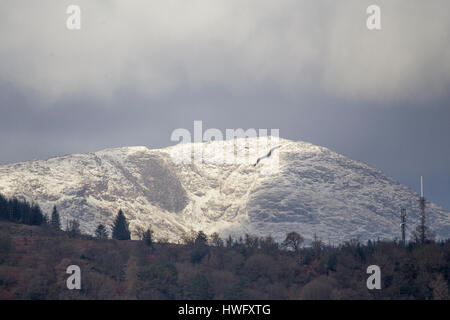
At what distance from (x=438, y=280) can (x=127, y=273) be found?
74.5 meters

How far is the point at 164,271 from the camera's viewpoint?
179 meters

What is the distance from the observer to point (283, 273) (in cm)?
18362

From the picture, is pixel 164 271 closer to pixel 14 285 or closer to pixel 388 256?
pixel 14 285

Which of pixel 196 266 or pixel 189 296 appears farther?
pixel 196 266

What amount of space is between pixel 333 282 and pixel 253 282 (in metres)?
18.9

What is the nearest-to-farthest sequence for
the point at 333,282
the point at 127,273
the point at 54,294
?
the point at 54,294, the point at 333,282, the point at 127,273

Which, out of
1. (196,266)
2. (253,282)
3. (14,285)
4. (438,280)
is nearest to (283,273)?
(253,282)

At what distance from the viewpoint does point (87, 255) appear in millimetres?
193625

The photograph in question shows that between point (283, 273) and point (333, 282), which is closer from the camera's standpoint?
point (333, 282)

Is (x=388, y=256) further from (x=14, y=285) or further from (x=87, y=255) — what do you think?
(x=14, y=285)

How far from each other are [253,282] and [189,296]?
1659cm
